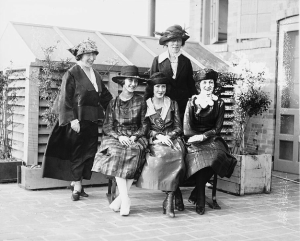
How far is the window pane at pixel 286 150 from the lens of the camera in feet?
27.5

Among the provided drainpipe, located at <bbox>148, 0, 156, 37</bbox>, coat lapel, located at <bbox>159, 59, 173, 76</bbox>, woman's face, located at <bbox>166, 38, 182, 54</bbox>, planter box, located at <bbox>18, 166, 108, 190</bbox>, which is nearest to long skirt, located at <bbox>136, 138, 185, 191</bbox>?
coat lapel, located at <bbox>159, 59, 173, 76</bbox>

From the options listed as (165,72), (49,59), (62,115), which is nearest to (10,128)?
(49,59)

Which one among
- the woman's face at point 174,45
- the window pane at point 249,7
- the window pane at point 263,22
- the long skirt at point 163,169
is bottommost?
the long skirt at point 163,169

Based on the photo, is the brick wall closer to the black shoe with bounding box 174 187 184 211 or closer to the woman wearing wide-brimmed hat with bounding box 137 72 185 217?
the woman wearing wide-brimmed hat with bounding box 137 72 185 217

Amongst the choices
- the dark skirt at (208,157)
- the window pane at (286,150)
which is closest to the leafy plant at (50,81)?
the dark skirt at (208,157)

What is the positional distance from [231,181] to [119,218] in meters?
2.09

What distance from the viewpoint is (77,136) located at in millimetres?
6055

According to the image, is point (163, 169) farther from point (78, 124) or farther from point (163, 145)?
point (78, 124)

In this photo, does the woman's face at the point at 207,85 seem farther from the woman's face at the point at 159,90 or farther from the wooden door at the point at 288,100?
the wooden door at the point at 288,100

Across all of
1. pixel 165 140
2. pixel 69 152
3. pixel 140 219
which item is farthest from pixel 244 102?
pixel 140 219

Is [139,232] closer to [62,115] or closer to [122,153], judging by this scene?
[122,153]

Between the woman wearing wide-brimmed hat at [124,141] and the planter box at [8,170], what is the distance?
6.17 ft

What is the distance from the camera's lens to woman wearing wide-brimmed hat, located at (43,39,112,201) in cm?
591

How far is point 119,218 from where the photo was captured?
510 centimetres
